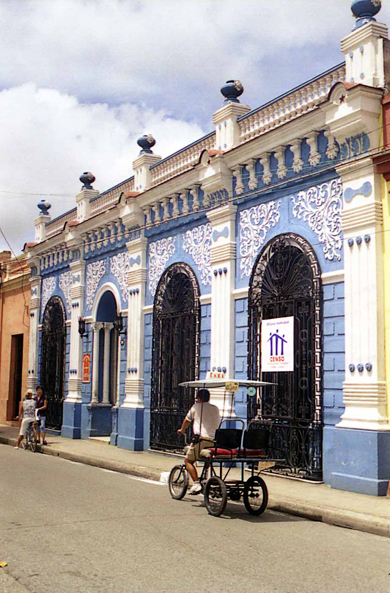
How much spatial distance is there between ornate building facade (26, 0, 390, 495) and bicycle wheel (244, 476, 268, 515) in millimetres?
2065

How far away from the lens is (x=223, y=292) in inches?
583

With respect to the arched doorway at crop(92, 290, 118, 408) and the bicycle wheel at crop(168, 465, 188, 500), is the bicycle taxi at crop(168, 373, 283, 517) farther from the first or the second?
the arched doorway at crop(92, 290, 118, 408)

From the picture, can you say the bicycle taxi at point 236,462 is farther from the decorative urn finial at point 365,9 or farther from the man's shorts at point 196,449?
the decorative urn finial at point 365,9

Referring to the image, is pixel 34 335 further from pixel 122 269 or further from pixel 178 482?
pixel 178 482

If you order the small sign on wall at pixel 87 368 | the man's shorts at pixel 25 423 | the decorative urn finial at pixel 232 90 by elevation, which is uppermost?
the decorative urn finial at pixel 232 90

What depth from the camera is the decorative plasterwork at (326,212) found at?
472 inches

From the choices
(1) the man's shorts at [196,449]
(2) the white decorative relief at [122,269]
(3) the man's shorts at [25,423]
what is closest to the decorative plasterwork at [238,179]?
(2) the white decorative relief at [122,269]

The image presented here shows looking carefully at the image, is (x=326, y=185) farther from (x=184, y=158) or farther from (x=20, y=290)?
(x=20, y=290)

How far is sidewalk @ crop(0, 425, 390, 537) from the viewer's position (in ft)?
29.1

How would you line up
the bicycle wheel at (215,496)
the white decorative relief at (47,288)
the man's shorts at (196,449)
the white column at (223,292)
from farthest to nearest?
the white decorative relief at (47,288) → the white column at (223,292) → the man's shorts at (196,449) → the bicycle wheel at (215,496)

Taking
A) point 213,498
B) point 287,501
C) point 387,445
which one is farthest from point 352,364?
point 213,498

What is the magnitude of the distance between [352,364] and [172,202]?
718cm

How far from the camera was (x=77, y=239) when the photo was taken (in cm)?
2175

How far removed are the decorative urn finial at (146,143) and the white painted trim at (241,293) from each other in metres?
5.78
